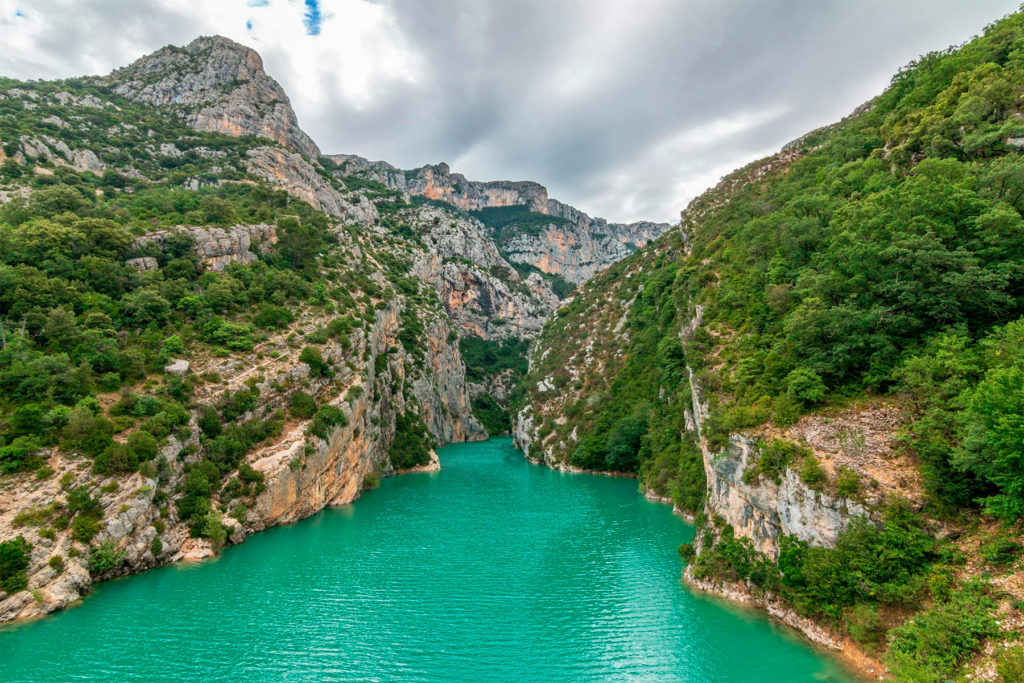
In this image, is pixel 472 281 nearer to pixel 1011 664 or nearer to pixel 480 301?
pixel 480 301

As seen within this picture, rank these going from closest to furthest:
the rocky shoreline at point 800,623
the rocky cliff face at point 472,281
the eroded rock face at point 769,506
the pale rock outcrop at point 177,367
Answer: the rocky shoreline at point 800,623 < the eroded rock face at point 769,506 < the pale rock outcrop at point 177,367 < the rocky cliff face at point 472,281

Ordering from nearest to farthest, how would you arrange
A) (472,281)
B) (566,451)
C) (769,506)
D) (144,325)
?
1. (769,506)
2. (144,325)
3. (566,451)
4. (472,281)

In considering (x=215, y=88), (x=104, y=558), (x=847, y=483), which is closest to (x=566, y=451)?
(x=847, y=483)

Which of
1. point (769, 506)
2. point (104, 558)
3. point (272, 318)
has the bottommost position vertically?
point (104, 558)

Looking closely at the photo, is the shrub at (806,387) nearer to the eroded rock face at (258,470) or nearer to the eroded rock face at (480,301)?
the eroded rock face at (258,470)

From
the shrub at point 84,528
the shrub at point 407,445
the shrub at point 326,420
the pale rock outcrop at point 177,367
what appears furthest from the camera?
the shrub at point 407,445

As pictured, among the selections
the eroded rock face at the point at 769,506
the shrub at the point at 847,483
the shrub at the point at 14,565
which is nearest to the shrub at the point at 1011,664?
the eroded rock face at the point at 769,506
